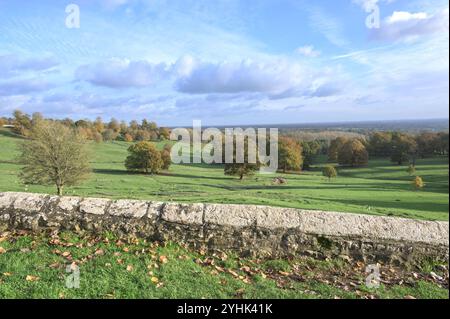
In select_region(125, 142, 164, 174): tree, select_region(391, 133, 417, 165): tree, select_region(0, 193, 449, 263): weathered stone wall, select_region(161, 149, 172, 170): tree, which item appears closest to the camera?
select_region(0, 193, 449, 263): weathered stone wall

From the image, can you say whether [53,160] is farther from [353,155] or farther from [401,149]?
[401,149]

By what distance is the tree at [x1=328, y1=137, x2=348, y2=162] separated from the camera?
9019cm

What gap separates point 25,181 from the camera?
3634cm

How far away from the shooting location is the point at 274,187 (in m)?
50.6

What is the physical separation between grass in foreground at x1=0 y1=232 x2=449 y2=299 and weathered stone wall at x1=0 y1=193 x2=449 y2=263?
24 cm

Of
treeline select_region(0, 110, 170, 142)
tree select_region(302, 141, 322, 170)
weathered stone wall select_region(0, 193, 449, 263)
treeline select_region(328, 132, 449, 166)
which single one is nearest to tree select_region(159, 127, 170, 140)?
treeline select_region(0, 110, 170, 142)

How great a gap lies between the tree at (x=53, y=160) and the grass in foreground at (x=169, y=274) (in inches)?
1232

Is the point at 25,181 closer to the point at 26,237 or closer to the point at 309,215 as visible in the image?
the point at 26,237

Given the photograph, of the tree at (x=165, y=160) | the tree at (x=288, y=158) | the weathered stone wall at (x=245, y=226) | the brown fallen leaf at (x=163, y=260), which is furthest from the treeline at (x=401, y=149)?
the brown fallen leaf at (x=163, y=260)

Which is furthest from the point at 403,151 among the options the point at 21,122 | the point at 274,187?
the point at 21,122

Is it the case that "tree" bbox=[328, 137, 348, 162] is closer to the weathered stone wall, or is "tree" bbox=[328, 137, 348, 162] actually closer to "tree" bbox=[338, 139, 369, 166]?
"tree" bbox=[338, 139, 369, 166]

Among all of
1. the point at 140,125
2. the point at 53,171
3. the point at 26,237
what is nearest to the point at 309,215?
the point at 26,237

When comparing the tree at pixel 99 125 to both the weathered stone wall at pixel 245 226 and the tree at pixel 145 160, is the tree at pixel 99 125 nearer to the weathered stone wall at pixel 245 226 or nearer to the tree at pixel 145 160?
the tree at pixel 145 160
